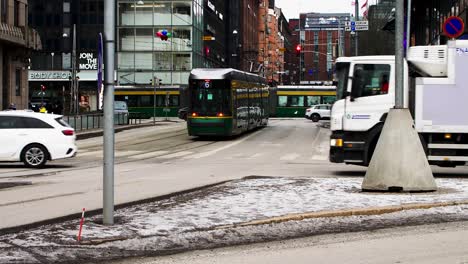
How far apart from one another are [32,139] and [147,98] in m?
43.6

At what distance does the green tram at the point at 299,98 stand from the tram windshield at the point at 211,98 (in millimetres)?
28996

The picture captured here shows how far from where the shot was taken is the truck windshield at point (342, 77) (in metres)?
16.6

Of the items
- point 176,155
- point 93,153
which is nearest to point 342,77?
point 176,155

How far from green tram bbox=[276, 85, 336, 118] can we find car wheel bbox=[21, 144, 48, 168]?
42914 millimetres

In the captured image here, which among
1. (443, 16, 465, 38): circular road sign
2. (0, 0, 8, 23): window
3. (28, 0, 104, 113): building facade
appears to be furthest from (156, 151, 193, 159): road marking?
(28, 0, 104, 113): building facade

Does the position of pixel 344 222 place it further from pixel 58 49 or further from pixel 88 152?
pixel 58 49

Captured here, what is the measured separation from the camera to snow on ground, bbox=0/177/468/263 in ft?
28.0

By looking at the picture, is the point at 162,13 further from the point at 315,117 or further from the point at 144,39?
the point at 315,117

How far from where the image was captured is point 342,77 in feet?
54.9

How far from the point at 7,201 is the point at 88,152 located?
1469 centimetres

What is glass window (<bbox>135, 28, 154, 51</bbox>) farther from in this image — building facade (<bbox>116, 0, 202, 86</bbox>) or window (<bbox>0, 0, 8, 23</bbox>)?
window (<bbox>0, 0, 8, 23</bbox>)

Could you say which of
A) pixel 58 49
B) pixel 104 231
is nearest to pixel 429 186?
pixel 104 231

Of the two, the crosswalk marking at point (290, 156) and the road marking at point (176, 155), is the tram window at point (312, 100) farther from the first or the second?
the crosswalk marking at point (290, 156)

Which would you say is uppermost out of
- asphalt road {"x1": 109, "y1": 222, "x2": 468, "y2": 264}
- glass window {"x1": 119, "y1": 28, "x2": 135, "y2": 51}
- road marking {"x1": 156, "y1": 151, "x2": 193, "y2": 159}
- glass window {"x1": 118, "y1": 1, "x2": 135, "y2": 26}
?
glass window {"x1": 118, "y1": 1, "x2": 135, "y2": 26}
